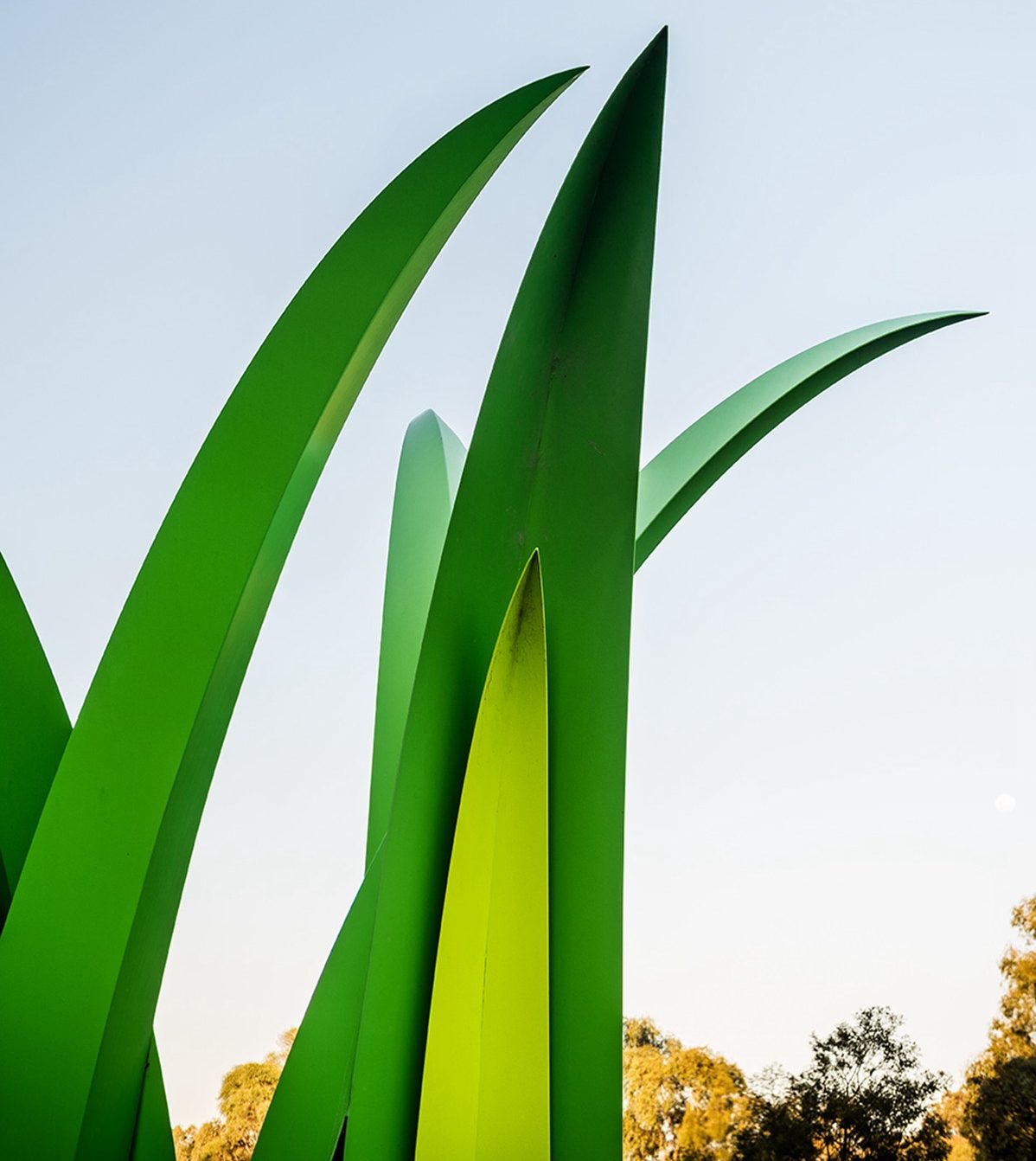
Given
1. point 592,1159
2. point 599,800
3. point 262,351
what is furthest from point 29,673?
point 592,1159

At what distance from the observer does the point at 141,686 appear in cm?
251

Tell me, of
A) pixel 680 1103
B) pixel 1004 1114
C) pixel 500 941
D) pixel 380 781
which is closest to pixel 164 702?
pixel 500 941

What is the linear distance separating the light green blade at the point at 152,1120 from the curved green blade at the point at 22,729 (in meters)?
0.62

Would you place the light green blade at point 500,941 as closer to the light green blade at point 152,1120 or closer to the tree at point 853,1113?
the light green blade at point 152,1120

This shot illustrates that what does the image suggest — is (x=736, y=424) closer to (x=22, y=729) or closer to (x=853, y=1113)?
(x=22, y=729)

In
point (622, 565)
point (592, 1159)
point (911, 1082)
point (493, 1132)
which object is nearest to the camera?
point (493, 1132)

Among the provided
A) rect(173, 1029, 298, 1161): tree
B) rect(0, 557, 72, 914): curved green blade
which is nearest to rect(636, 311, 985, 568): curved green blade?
rect(0, 557, 72, 914): curved green blade

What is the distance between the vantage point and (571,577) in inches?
99.8

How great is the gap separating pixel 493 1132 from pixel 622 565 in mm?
1388

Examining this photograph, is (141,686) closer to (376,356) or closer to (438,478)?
(376,356)

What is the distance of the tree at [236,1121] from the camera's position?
9.79 m

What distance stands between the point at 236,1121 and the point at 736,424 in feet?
30.8

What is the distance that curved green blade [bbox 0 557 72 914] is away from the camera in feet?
9.39

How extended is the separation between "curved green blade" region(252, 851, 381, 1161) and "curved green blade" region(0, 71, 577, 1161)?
438 millimetres
